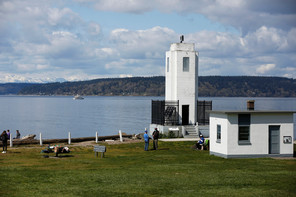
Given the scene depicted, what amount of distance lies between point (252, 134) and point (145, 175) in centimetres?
1116

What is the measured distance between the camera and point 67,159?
1251 inches

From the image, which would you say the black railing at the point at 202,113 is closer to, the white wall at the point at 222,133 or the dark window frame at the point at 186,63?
the dark window frame at the point at 186,63

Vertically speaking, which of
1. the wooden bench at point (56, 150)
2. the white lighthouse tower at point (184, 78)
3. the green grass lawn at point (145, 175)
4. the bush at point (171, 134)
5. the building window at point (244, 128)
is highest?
the white lighthouse tower at point (184, 78)

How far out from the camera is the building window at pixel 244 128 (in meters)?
32.3

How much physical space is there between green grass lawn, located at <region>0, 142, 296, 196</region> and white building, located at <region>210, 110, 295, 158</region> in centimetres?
141

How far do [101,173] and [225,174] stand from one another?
6878mm

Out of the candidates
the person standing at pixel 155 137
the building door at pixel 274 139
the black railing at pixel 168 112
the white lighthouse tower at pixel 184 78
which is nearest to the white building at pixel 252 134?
the building door at pixel 274 139

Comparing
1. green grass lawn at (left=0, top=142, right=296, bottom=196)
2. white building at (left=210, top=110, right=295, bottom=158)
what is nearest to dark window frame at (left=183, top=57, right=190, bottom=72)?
white building at (left=210, top=110, right=295, bottom=158)

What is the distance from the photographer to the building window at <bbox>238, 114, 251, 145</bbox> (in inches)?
1272

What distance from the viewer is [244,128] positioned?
32531mm

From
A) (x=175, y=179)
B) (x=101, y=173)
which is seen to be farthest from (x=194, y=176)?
(x=101, y=173)

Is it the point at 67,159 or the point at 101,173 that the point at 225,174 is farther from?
the point at 67,159

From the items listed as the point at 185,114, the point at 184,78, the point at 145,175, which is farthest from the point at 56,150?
the point at 184,78

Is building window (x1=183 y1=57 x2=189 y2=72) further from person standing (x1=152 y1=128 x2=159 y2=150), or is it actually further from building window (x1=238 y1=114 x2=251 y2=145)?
building window (x1=238 y1=114 x2=251 y2=145)
